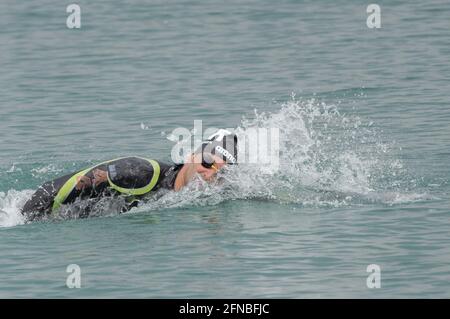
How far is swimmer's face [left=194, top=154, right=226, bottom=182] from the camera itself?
48.9 ft

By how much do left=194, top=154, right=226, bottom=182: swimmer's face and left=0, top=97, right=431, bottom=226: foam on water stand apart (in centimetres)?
11

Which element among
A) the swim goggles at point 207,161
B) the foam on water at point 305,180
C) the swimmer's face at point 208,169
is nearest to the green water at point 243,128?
the foam on water at point 305,180

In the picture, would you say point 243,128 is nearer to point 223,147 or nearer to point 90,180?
point 223,147

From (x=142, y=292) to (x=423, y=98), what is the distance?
36.4ft

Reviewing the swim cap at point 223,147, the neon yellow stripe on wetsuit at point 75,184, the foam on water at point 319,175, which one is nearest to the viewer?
the neon yellow stripe on wetsuit at point 75,184

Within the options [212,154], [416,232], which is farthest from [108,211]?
[416,232]

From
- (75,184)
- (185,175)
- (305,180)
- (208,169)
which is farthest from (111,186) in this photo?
(305,180)

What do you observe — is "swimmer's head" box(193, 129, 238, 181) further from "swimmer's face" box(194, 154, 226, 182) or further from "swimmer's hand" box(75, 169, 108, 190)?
"swimmer's hand" box(75, 169, 108, 190)

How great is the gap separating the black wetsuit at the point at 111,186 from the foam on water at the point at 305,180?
151 mm

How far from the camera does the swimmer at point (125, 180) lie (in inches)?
579

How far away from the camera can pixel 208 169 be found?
14.9m

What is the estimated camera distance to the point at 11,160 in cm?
1908

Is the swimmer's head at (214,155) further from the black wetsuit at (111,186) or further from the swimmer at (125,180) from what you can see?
the black wetsuit at (111,186)

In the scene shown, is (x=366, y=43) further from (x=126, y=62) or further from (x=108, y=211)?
(x=108, y=211)
